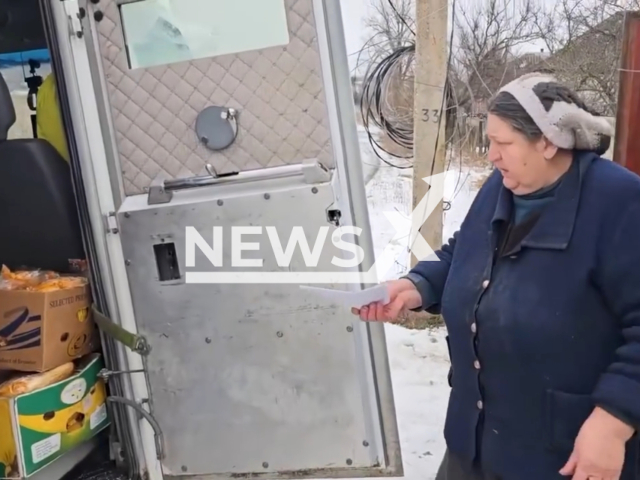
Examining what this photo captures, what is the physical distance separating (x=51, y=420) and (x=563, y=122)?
73.4 inches

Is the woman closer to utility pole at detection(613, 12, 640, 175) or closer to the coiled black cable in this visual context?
utility pole at detection(613, 12, 640, 175)

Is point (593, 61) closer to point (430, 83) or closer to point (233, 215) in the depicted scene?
point (430, 83)

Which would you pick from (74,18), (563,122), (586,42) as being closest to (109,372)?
(74,18)

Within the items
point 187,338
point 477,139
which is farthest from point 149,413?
point 477,139

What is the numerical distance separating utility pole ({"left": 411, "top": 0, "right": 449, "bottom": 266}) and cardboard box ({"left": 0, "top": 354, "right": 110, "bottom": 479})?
2923mm

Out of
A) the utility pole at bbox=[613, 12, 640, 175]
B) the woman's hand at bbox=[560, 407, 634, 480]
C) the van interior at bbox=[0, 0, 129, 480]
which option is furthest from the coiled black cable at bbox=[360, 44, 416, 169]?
the woman's hand at bbox=[560, 407, 634, 480]

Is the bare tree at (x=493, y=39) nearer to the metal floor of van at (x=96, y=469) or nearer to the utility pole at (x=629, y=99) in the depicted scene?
the utility pole at (x=629, y=99)

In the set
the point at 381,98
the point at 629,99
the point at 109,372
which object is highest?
the point at 381,98

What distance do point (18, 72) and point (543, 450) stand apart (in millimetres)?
3214

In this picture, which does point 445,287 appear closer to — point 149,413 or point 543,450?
point 543,450

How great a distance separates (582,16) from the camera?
21.4 feet

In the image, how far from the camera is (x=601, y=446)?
1370 millimetres

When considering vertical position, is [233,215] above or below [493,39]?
below

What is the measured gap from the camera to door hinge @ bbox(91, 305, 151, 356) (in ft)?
7.05
